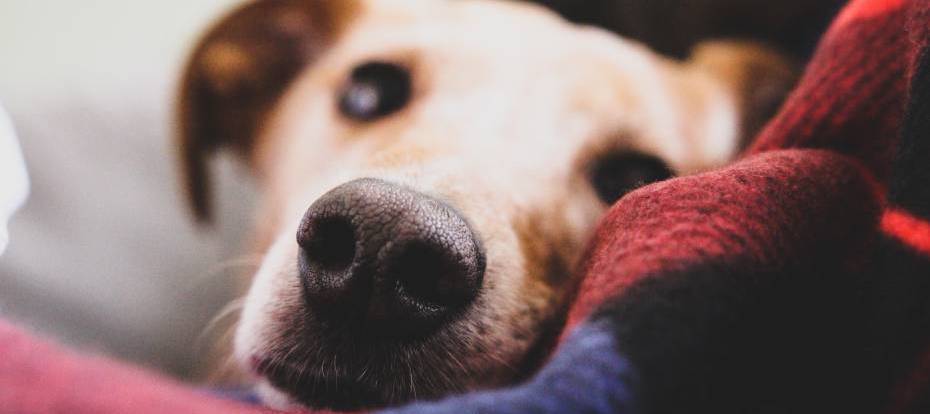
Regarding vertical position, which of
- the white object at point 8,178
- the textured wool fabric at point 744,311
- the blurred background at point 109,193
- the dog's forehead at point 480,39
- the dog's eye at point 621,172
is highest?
the textured wool fabric at point 744,311

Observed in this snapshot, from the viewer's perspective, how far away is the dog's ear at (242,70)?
1256mm

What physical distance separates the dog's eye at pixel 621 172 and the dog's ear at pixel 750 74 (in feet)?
0.80

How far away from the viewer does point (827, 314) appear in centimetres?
48

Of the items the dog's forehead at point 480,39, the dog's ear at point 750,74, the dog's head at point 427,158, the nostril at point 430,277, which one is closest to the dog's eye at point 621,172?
the dog's head at point 427,158

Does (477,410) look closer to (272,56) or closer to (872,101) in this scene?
(872,101)

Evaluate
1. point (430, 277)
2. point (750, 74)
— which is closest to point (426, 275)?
point (430, 277)

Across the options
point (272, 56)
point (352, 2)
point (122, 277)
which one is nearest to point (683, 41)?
point (352, 2)

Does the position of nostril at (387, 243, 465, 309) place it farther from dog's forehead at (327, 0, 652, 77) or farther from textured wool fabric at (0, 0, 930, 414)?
dog's forehead at (327, 0, 652, 77)

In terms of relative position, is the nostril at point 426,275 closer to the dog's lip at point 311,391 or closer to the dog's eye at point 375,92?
the dog's lip at point 311,391

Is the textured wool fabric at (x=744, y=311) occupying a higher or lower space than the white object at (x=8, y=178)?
higher

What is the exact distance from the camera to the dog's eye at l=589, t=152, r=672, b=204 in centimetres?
97

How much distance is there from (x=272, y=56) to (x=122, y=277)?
0.50 meters

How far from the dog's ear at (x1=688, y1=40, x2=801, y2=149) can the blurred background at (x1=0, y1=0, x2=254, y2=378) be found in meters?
0.87

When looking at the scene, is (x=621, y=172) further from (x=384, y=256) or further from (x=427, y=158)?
(x=384, y=256)
